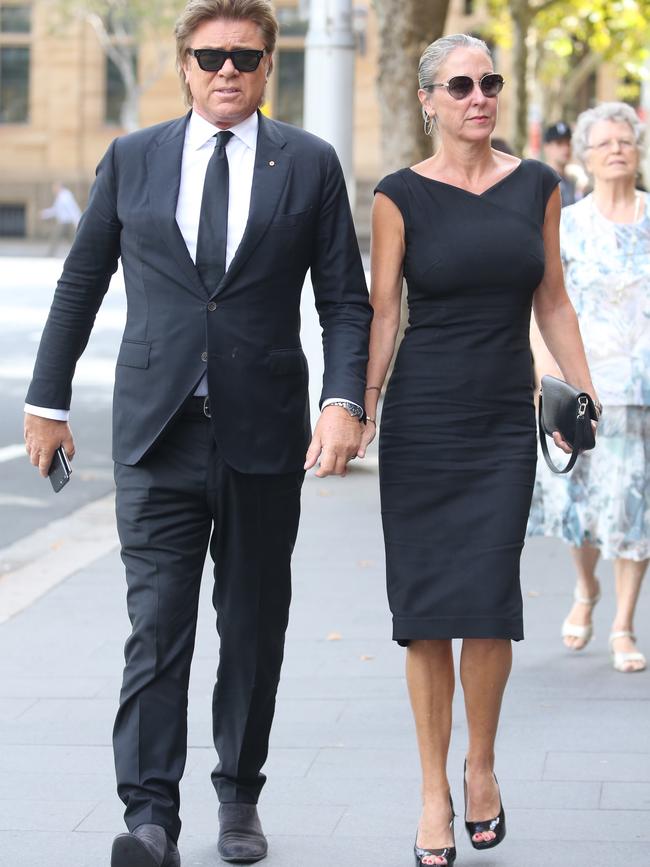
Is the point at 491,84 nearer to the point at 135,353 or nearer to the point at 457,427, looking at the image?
the point at 457,427

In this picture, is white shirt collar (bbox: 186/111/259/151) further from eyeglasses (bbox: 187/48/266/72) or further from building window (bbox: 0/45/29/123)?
building window (bbox: 0/45/29/123)

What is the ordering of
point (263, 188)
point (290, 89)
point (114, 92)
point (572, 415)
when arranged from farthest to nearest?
point (114, 92) < point (290, 89) < point (572, 415) < point (263, 188)

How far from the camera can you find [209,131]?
4270 mm

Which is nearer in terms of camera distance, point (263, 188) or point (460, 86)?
point (263, 188)

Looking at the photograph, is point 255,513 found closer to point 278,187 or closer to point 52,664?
point 278,187

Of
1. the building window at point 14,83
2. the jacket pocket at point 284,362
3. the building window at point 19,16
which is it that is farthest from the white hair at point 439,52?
the building window at point 19,16

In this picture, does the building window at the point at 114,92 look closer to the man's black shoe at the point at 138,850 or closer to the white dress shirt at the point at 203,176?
the white dress shirt at the point at 203,176

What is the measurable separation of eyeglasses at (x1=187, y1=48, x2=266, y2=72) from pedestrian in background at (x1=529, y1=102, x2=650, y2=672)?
2170 mm

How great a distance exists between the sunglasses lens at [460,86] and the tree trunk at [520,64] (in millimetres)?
21651

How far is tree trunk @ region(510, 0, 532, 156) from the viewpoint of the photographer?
1018 inches

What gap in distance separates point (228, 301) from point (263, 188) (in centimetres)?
29

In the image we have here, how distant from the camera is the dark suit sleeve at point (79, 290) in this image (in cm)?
427

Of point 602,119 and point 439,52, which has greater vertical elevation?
point 439,52

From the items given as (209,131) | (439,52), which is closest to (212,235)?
(209,131)
